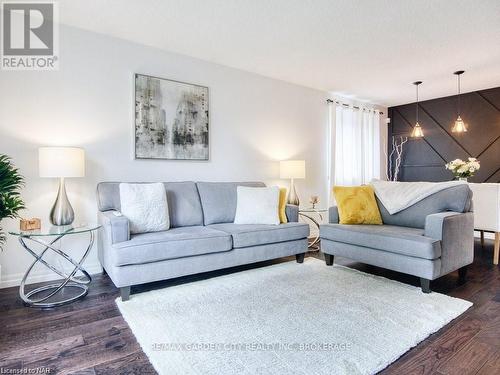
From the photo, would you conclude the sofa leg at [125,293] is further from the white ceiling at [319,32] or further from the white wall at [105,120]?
the white ceiling at [319,32]

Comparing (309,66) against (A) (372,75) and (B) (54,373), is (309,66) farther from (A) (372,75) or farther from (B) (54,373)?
(B) (54,373)

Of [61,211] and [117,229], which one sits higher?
[61,211]

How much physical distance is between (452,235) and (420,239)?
349 mm

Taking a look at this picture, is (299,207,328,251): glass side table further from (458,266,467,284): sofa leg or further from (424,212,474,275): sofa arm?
(458,266,467,284): sofa leg

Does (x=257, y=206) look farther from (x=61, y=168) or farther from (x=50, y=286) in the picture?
(x=50, y=286)

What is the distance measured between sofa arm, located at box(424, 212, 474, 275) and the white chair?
3.05ft

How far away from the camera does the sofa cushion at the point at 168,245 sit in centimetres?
229

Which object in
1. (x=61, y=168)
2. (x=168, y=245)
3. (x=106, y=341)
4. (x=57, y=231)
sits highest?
(x=61, y=168)

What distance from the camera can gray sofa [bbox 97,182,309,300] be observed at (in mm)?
2324

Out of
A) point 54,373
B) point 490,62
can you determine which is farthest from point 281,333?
point 490,62

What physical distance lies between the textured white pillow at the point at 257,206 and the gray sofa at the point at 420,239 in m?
0.59

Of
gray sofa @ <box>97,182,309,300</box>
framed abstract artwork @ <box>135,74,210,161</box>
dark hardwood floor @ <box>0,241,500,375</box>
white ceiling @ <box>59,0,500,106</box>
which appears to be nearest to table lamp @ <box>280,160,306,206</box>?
gray sofa @ <box>97,182,309,300</box>

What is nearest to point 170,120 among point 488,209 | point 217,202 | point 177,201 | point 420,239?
point 177,201

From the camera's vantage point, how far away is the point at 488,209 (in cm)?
350
